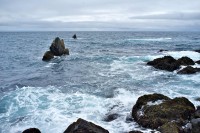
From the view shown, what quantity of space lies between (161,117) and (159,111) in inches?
19.0

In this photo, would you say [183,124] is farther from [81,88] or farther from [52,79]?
[52,79]

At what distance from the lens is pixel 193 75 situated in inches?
1084

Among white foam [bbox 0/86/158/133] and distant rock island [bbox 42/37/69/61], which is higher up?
distant rock island [bbox 42/37/69/61]

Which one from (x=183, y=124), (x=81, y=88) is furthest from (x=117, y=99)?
(x=183, y=124)

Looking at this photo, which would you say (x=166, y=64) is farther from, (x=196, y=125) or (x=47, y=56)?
(x=47, y=56)

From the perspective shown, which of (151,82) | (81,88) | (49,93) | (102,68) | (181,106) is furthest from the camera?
(102,68)

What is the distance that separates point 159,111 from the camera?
14.9 meters

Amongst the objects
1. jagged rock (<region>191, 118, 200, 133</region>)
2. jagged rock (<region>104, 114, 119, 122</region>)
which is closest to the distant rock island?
jagged rock (<region>104, 114, 119, 122</region>)

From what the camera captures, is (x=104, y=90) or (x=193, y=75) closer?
(x=104, y=90)

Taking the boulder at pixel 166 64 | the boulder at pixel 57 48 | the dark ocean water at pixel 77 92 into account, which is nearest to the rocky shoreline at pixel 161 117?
the dark ocean water at pixel 77 92

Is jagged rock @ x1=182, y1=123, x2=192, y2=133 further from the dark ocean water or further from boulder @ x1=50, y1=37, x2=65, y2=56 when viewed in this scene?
boulder @ x1=50, y1=37, x2=65, y2=56

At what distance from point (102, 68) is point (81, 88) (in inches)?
423

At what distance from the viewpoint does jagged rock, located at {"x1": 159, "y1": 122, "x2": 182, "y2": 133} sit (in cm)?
1281

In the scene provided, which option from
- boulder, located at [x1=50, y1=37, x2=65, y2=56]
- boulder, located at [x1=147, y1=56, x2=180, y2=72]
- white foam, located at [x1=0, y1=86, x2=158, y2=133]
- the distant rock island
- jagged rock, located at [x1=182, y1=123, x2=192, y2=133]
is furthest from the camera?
boulder, located at [x1=50, y1=37, x2=65, y2=56]
